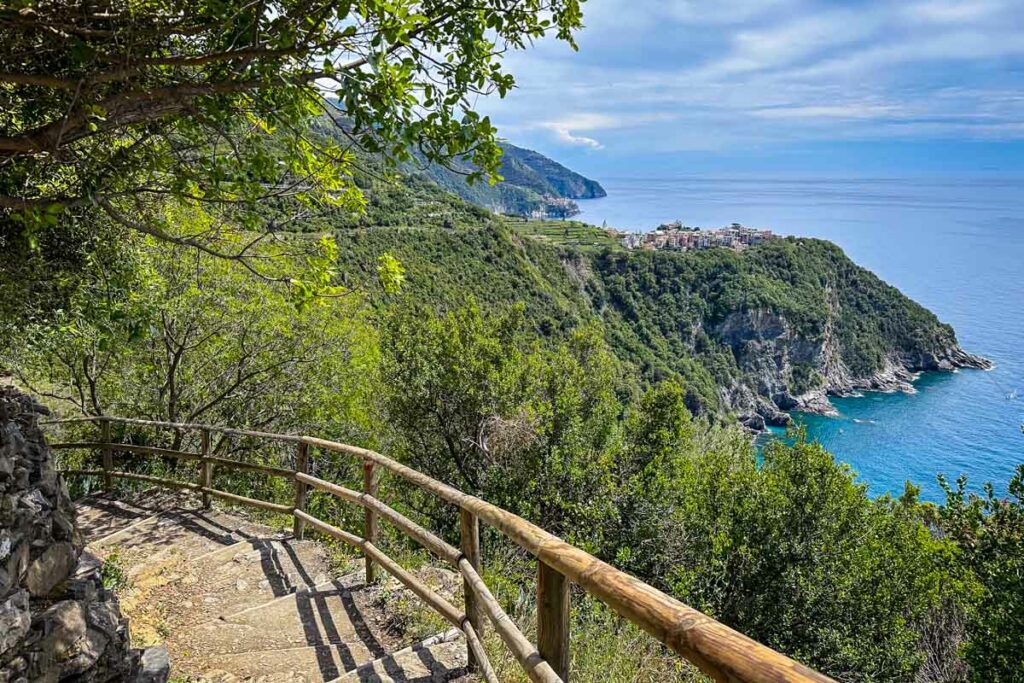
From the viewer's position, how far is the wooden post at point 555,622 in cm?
188

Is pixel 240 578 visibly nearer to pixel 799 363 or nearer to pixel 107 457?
pixel 107 457

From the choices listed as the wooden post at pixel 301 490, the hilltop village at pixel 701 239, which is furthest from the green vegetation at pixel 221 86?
the hilltop village at pixel 701 239

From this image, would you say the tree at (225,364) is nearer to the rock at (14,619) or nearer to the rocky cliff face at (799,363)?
the rock at (14,619)

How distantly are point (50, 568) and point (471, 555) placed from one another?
197 cm

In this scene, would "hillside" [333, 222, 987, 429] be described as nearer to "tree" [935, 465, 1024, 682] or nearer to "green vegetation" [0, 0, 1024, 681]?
Answer: "green vegetation" [0, 0, 1024, 681]

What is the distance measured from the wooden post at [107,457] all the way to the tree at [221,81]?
4.29 meters

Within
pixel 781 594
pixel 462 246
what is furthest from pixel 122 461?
pixel 462 246

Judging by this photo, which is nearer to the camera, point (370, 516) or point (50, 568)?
point (50, 568)

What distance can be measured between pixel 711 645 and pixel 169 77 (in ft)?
11.9

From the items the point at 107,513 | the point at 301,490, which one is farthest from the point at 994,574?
the point at 107,513

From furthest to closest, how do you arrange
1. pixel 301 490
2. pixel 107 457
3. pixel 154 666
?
1. pixel 107 457
2. pixel 301 490
3. pixel 154 666

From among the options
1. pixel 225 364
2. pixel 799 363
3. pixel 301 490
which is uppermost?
pixel 225 364

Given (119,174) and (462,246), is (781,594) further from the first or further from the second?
(462,246)

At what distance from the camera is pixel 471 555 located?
2.80m
